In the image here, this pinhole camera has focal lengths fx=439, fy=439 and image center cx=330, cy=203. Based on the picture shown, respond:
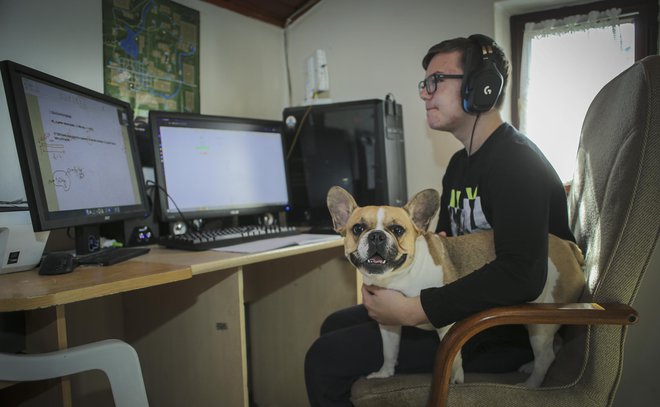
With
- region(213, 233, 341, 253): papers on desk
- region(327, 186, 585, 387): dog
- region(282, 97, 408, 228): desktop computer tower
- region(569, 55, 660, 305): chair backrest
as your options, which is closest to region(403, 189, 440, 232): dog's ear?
region(327, 186, 585, 387): dog

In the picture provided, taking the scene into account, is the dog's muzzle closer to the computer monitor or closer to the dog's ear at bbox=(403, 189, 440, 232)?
the dog's ear at bbox=(403, 189, 440, 232)

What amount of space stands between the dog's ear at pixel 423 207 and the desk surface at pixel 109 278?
0.47 m

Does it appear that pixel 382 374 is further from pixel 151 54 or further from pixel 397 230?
pixel 151 54

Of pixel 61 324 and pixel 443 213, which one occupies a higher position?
pixel 443 213

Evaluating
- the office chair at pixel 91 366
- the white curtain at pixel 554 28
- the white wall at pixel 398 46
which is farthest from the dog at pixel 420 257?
the white curtain at pixel 554 28

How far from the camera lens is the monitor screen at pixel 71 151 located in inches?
42.3

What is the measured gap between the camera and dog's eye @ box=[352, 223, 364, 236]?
1.16 metres

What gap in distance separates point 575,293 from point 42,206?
4.39 ft

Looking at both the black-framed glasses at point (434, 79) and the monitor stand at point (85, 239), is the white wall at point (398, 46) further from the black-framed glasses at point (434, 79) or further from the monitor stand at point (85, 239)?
the monitor stand at point (85, 239)

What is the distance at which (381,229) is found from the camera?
112 centimetres

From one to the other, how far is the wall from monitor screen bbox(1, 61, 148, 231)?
36 cm

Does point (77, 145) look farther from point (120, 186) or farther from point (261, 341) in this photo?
point (261, 341)

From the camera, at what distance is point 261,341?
2184 millimetres

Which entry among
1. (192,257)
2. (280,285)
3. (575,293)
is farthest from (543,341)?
(280,285)
